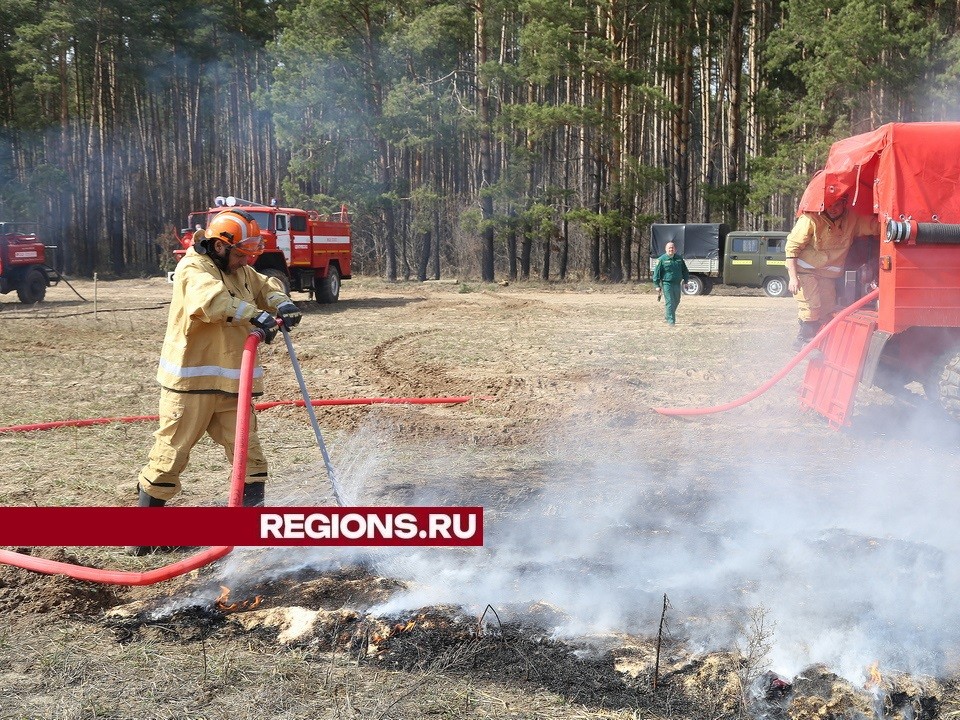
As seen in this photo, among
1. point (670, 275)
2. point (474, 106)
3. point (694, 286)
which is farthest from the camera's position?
point (474, 106)

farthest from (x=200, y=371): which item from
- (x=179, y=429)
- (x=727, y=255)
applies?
(x=727, y=255)

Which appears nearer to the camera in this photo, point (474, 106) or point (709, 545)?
point (709, 545)

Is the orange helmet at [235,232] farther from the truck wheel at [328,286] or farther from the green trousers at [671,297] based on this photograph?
the truck wheel at [328,286]

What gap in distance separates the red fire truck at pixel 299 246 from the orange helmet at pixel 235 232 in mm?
11858

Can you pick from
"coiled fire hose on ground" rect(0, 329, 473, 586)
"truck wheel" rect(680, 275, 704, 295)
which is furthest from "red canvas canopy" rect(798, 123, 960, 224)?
"truck wheel" rect(680, 275, 704, 295)

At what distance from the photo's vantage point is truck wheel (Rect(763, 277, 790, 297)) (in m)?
25.0

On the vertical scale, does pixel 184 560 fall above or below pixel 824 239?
below

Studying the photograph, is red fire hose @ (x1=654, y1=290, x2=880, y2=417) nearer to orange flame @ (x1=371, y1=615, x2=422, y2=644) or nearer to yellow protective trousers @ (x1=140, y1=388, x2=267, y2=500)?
yellow protective trousers @ (x1=140, y1=388, x2=267, y2=500)

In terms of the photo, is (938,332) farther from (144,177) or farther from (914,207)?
(144,177)

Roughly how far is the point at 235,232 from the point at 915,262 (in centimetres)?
488

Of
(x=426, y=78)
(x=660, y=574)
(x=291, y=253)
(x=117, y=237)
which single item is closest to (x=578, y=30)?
(x=426, y=78)

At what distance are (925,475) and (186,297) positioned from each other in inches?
194

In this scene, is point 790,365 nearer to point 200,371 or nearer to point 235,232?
point 235,232

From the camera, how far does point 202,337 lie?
15.2 ft
